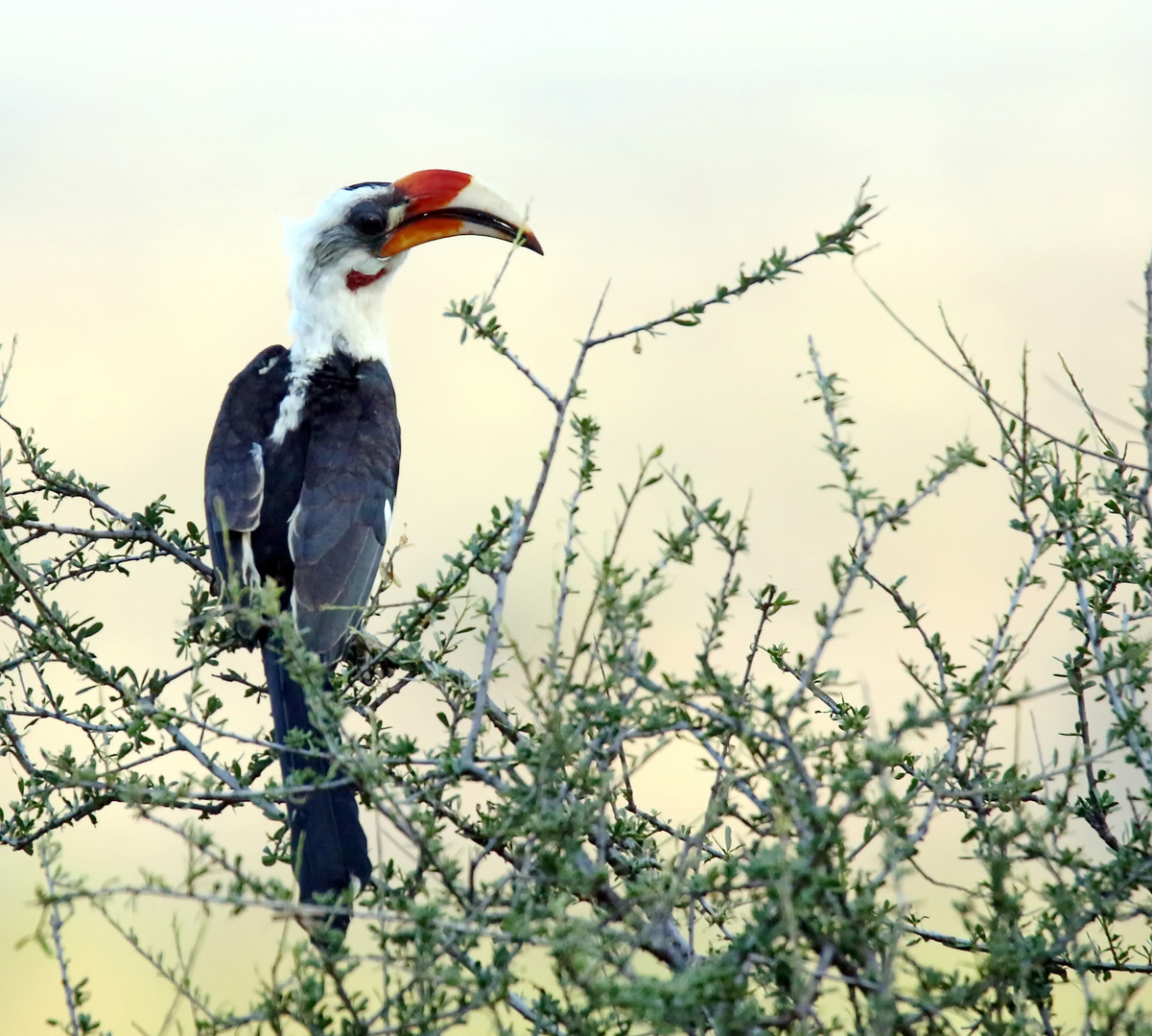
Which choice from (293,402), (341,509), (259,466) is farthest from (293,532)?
(293,402)

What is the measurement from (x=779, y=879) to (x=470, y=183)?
11.8 ft

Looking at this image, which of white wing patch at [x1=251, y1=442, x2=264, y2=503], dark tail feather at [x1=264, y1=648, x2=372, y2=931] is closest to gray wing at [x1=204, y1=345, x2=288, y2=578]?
white wing patch at [x1=251, y1=442, x2=264, y2=503]

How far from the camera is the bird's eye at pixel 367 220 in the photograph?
16.2 ft

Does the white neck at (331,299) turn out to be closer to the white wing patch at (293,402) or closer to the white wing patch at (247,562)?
the white wing patch at (293,402)

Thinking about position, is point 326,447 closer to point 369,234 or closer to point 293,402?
point 293,402

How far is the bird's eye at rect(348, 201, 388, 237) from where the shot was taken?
16.2 feet

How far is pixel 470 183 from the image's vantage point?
488 centimetres

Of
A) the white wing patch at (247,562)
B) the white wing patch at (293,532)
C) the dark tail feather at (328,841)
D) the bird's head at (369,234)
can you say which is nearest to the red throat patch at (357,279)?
the bird's head at (369,234)

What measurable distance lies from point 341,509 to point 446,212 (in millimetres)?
1512

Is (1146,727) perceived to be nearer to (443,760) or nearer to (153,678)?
(443,760)

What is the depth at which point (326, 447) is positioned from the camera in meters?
4.14

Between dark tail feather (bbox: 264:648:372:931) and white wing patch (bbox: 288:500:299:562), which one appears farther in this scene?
white wing patch (bbox: 288:500:299:562)

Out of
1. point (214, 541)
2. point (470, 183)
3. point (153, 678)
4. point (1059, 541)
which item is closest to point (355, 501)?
point (214, 541)

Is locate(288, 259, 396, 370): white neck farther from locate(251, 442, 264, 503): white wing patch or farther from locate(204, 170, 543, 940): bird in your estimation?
locate(251, 442, 264, 503): white wing patch
